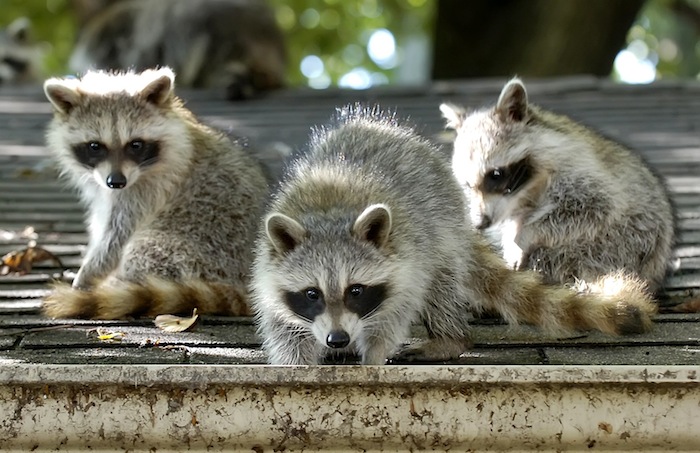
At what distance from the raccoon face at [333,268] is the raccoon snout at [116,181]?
3.79 ft

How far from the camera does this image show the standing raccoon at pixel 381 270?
2.81 meters

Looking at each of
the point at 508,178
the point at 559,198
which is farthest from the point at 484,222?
the point at 559,198

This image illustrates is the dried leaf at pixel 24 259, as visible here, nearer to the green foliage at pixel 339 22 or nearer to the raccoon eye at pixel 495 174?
the raccoon eye at pixel 495 174

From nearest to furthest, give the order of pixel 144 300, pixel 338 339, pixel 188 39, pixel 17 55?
pixel 338 339 < pixel 144 300 < pixel 188 39 < pixel 17 55

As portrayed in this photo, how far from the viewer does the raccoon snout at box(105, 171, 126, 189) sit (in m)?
3.83

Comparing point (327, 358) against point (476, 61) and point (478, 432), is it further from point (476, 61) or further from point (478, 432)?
point (476, 61)

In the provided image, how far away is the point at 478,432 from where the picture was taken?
2473 millimetres

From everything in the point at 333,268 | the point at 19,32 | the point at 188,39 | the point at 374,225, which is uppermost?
the point at 374,225

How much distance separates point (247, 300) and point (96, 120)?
3.72 feet

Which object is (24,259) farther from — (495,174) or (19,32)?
(19,32)

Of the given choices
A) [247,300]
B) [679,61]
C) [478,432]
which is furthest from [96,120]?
[679,61]

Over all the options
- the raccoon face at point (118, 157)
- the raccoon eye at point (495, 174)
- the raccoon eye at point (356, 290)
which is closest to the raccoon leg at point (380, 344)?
the raccoon eye at point (356, 290)

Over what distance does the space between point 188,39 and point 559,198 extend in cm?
603

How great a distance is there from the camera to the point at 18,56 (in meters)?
10.7
